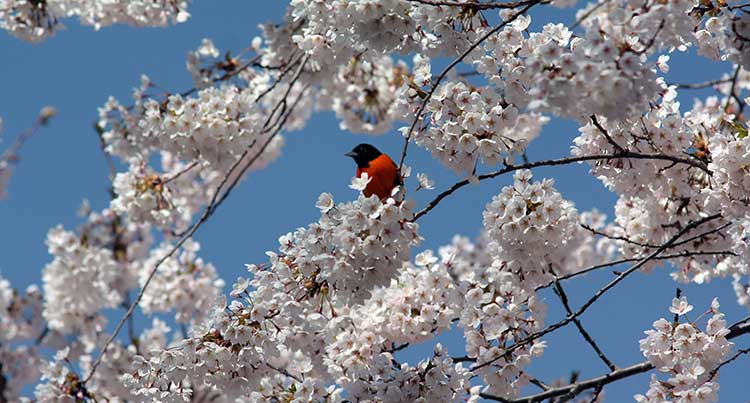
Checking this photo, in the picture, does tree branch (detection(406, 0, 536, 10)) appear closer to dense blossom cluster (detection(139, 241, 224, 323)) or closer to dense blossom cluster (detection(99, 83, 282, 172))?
dense blossom cluster (detection(99, 83, 282, 172))

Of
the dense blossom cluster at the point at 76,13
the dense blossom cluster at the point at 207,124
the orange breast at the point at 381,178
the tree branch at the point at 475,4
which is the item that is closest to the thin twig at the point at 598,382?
the orange breast at the point at 381,178

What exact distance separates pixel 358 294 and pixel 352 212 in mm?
393

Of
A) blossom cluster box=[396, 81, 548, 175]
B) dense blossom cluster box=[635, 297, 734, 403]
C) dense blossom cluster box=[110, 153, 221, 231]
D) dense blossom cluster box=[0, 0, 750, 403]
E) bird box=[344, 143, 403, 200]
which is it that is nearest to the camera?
dense blossom cluster box=[0, 0, 750, 403]

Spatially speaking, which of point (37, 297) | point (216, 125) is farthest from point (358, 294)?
point (37, 297)

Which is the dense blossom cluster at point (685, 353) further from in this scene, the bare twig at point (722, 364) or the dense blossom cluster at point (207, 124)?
the dense blossom cluster at point (207, 124)

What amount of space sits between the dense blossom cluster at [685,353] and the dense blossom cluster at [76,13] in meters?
4.44

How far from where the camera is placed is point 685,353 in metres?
4.58

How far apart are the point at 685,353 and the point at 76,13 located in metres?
5.45

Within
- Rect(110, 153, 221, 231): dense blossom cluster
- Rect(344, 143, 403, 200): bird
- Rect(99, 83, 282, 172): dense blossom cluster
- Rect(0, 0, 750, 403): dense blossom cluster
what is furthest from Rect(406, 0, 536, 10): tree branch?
Rect(110, 153, 221, 231): dense blossom cluster

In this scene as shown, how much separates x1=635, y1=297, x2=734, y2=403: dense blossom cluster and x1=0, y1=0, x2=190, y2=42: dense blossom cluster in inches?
175

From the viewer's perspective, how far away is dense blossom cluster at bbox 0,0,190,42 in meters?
7.51

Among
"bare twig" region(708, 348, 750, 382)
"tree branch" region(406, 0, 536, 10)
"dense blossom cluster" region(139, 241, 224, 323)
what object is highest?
"dense blossom cluster" region(139, 241, 224, 323)

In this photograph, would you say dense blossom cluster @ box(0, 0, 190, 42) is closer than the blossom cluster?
No

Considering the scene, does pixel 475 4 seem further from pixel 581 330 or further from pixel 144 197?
pixel 144 197
